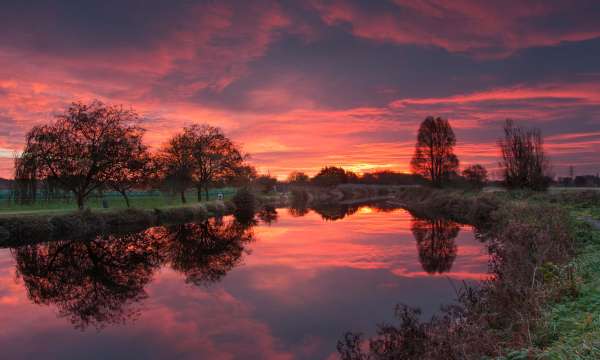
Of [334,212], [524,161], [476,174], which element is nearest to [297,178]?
[476,174]

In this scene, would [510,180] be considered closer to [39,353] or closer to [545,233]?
[545,233]

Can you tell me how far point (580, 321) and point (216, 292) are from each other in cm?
1024

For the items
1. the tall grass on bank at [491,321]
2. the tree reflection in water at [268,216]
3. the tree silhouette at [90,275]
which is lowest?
the tree silhouette at [90,275]

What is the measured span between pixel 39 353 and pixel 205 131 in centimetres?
4943

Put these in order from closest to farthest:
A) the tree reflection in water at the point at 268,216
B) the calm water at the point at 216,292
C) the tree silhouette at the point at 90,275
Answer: the calm water at the point at 216,292 < the tree silhouette at the point at 90,275 < the tree reflection in water at the point at 268,216

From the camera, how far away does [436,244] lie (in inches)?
811

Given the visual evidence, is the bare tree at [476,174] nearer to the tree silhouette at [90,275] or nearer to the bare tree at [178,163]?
the bare tree at [178,163]

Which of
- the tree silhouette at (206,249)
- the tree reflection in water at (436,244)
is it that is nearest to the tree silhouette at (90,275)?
the tree silhouette at (206,249)

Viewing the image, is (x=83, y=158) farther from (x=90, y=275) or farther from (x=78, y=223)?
(x=90, y=275)

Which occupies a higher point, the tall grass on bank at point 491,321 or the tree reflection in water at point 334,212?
the tall grass on bank at point 491,321

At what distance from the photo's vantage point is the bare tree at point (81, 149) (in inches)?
1205

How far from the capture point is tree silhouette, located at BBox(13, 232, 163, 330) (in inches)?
455

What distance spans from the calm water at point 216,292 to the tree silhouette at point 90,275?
0.05 m

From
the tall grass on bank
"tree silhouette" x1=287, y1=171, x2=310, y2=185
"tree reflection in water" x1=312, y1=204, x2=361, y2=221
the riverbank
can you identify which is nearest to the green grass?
the tall grass on bank
